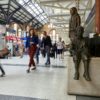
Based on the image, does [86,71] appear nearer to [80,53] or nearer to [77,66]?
[77,66]

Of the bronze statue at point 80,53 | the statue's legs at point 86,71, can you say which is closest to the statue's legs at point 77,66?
the bronze statue at point 80,53

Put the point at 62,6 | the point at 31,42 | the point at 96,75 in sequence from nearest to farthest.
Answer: the point at 96,75 → the point at 31,42 → the point at 62,6

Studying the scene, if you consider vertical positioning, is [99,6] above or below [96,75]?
above

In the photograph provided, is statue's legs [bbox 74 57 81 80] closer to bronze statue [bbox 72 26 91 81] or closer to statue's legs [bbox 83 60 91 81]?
bronze statue [bbox 72 26 91 81]

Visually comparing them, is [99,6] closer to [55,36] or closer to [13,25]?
[13,25]

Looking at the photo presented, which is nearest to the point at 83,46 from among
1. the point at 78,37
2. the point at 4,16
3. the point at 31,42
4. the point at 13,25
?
the point at 78,37

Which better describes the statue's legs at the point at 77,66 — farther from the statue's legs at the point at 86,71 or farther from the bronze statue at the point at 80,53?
the statue's legs at the point at 86,71

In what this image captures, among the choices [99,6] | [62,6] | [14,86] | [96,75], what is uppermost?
[62,6]

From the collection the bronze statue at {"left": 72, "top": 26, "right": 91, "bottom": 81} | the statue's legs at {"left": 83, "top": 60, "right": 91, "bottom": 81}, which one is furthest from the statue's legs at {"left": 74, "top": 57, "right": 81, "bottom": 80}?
the statue's legs at {"left": 83, "top": 60, "right": 91, "bottom": 81}

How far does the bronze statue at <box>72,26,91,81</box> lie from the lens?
377 centimetres

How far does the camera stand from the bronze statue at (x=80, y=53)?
377 centimetres

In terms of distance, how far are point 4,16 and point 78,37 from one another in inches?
803

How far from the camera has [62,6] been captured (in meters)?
15.1

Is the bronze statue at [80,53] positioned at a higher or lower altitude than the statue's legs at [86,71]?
higher
